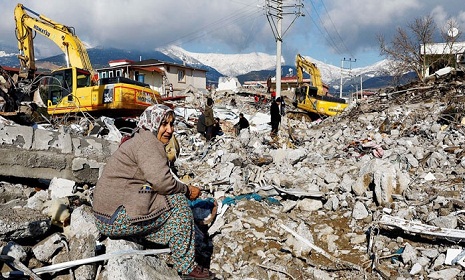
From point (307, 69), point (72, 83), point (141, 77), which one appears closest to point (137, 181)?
point (72, 83)

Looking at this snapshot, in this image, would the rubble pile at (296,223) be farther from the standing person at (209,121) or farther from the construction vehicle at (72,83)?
the construction vehicle at (72,83)

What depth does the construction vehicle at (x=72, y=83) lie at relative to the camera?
432 inches

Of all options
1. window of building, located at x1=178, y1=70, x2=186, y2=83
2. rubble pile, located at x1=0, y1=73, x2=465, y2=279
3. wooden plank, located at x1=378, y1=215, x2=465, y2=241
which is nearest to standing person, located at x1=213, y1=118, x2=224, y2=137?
rubble pile, located at x1=0, y1=73, x2=465, y2=279

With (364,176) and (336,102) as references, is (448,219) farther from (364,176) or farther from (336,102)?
(336,102)

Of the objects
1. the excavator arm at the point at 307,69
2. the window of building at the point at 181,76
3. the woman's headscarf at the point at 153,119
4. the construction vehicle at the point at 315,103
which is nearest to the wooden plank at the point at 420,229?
the woman's headscarf at the point at 153,119

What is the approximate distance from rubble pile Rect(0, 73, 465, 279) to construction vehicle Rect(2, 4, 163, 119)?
5.44m

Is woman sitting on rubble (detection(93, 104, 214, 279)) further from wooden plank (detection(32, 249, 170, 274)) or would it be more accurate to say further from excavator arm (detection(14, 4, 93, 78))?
excavator arm (detection(14, 4, 93, 78))

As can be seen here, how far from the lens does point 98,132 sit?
26.9 ft

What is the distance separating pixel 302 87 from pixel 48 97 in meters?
10.4

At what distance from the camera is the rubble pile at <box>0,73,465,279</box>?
2936mm

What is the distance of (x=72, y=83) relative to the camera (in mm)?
11406

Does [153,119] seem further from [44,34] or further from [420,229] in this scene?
[44,34]

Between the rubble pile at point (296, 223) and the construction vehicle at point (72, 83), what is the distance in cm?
544

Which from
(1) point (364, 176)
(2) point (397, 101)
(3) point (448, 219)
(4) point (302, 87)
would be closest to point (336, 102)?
(4) point (302, 87)
